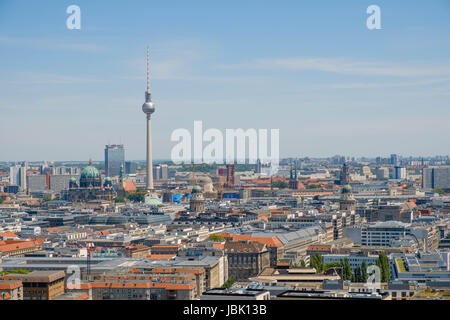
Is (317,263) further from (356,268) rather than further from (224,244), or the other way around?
(224,244)

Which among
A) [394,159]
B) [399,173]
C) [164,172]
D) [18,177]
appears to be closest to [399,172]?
[399,173]

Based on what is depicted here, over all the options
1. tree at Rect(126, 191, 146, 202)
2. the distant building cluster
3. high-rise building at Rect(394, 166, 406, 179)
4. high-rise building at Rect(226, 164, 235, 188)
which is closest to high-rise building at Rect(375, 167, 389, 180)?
high-rise building at Rect(394, 166, 406, 179)

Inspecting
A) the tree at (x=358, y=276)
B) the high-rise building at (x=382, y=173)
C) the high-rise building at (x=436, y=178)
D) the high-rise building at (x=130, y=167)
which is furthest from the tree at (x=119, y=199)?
the high-rise building at (x=130, y=167)

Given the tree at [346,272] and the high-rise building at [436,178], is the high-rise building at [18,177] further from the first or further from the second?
the tree at [346,272]

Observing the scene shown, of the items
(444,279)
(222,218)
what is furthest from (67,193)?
(444,279)

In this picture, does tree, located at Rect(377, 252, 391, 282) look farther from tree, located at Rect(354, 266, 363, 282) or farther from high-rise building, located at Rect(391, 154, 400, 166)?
high-rise building, located at Rect(391, 154, 400, 166)
